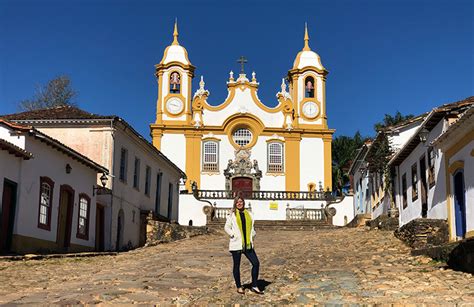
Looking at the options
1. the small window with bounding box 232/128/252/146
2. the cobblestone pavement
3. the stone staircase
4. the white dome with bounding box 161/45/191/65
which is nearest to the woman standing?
the cobblestone pavement

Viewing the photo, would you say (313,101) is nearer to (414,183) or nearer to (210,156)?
(210,156)

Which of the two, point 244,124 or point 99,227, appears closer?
point 99,227

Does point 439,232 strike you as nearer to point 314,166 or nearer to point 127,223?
point 127,223

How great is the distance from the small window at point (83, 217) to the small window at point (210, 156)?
23.3 meters

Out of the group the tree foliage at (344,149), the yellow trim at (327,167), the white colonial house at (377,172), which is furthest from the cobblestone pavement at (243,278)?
the tree foliage at (344,149)

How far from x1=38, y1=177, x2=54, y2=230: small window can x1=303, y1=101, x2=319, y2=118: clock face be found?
1172 inches

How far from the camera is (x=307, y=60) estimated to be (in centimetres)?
4912

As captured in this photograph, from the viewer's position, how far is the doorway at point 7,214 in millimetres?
17219

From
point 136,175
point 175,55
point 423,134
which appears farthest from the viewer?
point 175,55

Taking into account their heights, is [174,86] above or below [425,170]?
above

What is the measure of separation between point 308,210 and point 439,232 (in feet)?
71.3

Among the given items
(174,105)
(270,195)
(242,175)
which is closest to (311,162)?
(242,175)

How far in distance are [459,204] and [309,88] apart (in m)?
32.0

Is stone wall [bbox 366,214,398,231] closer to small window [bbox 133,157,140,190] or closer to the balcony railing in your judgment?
small window [bbox 133,157,140,190]
